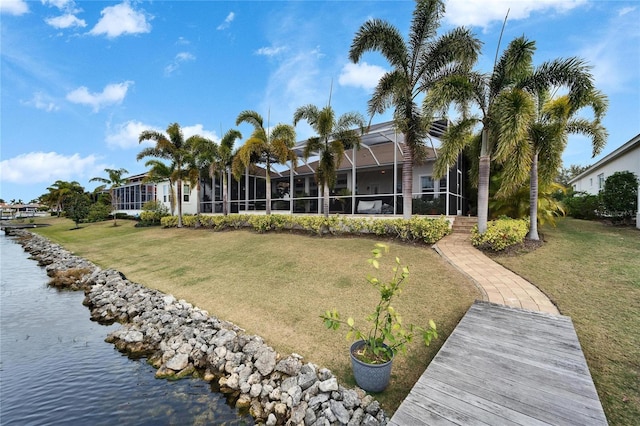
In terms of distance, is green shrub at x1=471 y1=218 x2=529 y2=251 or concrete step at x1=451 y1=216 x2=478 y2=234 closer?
green shrub at x1=471 y1=218 x2=529 y2=251

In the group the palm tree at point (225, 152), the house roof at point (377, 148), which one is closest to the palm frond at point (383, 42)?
the house roof at point (377, 148)

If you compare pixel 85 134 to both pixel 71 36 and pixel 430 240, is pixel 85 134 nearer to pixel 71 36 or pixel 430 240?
pixel 71 36

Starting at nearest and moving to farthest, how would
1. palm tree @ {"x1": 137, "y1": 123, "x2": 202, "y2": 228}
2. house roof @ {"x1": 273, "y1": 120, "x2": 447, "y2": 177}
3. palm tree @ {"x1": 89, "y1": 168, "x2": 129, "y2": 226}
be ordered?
house roof @ {"x1": 273, "y1": 120, "x2": 447, "y2": 177} → palm tree @ {"x1": 137, "y1": 123, "x2": 202, "y2": 228} → palm tree @ {"x1": 89, "y1": 168, "x2": 129, "y2": 226}

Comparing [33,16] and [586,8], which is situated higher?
[33,16]

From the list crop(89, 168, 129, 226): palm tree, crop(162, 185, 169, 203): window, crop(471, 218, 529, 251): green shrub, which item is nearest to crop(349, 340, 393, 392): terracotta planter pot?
crop(471, 218, 529, 251): green shrub

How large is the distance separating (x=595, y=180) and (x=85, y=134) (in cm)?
3485

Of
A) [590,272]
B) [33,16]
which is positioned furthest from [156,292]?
[33,16]

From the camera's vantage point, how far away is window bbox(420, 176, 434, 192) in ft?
51.1

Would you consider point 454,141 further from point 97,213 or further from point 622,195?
point 97,213

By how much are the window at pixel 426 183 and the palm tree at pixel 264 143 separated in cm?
744

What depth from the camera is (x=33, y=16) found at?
448 inches

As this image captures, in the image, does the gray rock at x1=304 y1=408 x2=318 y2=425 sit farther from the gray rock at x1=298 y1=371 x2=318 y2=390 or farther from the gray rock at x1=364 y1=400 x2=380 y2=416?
the gray rock at x1=364 y1=400 x2=380 y2=416

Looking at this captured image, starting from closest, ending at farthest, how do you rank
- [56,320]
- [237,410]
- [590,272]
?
[237,410] < [590,272] < [56,320]

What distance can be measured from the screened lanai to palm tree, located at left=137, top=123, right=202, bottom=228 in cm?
246
